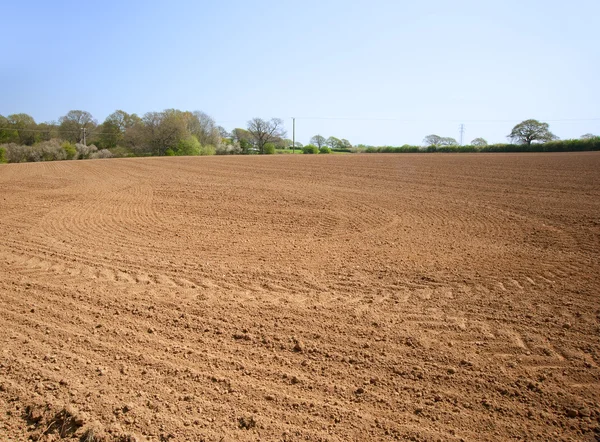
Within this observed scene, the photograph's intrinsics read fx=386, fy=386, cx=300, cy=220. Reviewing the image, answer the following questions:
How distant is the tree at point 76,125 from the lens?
73094mm

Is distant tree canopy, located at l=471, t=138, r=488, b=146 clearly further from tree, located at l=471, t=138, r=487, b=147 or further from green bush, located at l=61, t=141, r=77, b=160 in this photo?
green bush, located at l=61, t=141, r=77, b=160

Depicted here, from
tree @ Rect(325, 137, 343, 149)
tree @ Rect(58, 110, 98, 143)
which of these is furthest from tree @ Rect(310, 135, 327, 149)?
tree @ Rect(58, 110, 98, 143)

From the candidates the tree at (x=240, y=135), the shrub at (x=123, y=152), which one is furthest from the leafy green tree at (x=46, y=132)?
the tree at (x=240, y=135)

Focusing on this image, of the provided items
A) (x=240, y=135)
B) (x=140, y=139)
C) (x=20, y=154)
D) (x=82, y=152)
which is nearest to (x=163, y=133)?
(x=140, y=139)

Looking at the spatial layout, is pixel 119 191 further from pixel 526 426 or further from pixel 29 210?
pixel 526 426

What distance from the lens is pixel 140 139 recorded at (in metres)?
66.9

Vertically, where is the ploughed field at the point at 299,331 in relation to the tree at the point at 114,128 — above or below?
below

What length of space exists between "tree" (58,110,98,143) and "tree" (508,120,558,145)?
79.3m

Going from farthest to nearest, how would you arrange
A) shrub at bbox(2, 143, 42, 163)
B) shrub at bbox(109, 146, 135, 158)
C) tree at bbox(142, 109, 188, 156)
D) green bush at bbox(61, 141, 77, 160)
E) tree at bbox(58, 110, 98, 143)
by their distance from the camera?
tree at bbox(58, 110, 98, 143), tree at bbox(142, 109, 188, 156), shrub at bbox(109, 146, 135, 158), green bush at bbox(61, 141, 77, 160), shrub at bbox(2, 143, 42, 163)

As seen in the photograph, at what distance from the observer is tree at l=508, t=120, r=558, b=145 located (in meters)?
66.5

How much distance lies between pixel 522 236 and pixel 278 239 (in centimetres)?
615

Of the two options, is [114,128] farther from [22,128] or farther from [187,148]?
[187,148]

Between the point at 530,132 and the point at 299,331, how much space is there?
253 ft

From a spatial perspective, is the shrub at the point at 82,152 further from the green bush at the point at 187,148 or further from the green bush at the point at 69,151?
the green bush at the point at 187,148
